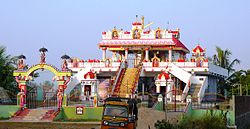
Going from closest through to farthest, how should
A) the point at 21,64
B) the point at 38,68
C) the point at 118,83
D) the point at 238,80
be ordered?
the point at 38,68 → the point at 21,64 → the point at 118,83 → the point at 238,80

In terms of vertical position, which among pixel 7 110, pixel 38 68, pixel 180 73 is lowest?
pixel 7 110

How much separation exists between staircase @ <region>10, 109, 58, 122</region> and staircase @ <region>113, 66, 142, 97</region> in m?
7.18

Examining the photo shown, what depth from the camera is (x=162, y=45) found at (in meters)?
49.4

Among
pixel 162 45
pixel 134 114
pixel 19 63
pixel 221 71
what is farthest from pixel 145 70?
pixel 134 114

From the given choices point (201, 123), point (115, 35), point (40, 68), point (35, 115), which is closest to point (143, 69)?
point (115, 35)

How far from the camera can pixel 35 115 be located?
35.2 metres

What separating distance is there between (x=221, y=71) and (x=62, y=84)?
2107cm

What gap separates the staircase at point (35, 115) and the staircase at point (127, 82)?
7178mm

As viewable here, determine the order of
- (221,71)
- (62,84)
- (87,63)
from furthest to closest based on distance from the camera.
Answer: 1. (221,71)
2. (87,63)
3. (62,84)

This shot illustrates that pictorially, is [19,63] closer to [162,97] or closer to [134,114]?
[162,97]

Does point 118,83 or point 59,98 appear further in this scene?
point 118,83

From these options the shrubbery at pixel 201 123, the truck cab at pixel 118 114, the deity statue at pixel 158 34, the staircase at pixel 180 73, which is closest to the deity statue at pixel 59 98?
the staircase at pixel 180 73

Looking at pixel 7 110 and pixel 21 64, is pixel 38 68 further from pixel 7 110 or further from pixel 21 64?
pixel 7 110

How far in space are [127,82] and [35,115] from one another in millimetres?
11135
